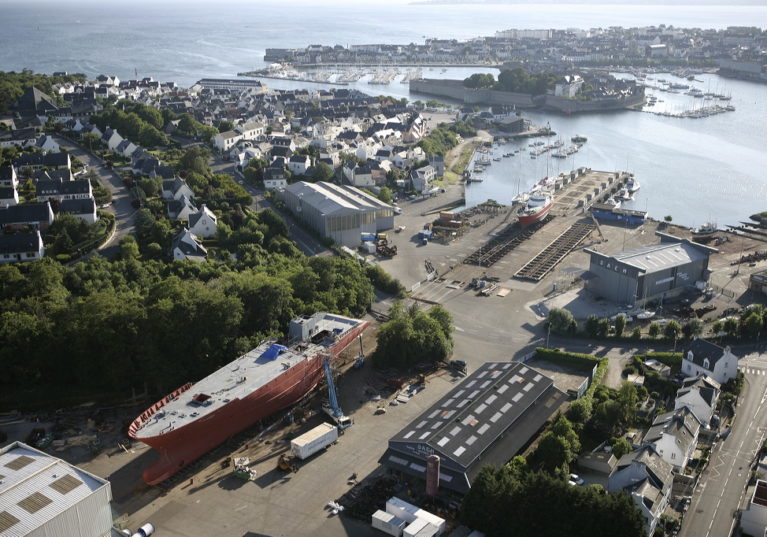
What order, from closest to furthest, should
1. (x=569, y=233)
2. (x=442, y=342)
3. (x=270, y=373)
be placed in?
(x=270, y=373) → (x=442, y=342) → (x=569, y=233)

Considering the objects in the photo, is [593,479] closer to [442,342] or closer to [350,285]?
[442,342]

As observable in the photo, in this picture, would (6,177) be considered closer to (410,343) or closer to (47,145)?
(47,145)

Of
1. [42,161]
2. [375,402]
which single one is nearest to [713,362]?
[375,402]

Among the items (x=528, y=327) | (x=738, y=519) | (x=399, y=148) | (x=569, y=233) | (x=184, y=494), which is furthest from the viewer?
(x=399, y=148)

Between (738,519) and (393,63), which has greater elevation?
(393,63)

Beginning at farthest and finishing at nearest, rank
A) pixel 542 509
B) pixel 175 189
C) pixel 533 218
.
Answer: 1. pixel 533 218
2. pixel 175 189
3. pixel 542 509

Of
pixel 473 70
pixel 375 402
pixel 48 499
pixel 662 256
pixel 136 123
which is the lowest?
pixel 375 402

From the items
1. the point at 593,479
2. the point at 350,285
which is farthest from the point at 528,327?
the point at 593,479
